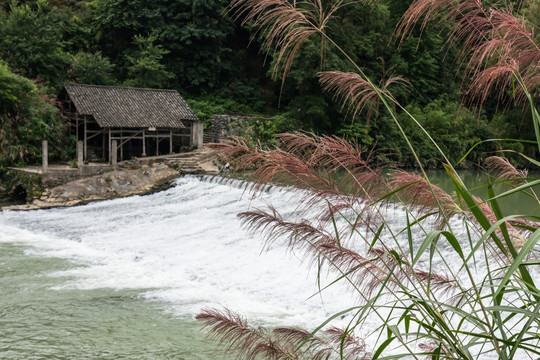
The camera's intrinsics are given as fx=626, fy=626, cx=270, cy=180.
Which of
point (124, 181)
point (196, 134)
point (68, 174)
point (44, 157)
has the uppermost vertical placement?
point (196, 134)

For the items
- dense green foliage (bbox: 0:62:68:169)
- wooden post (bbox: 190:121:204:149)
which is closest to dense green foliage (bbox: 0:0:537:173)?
wooden post (bbox: 190:121:204:149)

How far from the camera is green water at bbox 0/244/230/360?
24.6 feet

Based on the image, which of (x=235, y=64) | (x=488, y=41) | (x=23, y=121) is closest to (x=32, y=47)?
(x=23, y=121)

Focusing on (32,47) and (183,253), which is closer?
(183,253)

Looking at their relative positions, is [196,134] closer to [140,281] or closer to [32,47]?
[32,47]

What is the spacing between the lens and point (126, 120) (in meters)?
21.2

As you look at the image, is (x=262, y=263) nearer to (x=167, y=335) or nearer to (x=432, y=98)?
(x=167, y=335)

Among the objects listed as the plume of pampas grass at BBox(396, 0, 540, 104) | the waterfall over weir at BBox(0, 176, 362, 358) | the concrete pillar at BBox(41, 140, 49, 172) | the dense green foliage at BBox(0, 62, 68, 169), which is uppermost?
the plume of pampas grass at BBox(396, 0, 540, 104)

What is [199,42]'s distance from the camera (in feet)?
99.2

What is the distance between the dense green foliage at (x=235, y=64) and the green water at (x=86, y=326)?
1629cm

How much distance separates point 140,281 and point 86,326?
2.34 metres

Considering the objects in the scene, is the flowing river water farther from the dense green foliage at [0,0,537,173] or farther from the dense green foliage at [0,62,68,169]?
the dense green foliage at [0,0,537,173]

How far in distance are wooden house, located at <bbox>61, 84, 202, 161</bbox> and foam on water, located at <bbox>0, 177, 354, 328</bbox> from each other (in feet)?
12.8

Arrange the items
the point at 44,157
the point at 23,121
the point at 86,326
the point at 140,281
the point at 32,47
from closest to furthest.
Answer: the point at 86,326 < the point at 140,281 < the point at 44,157 < the point at 23,121 < the point at 32,47
